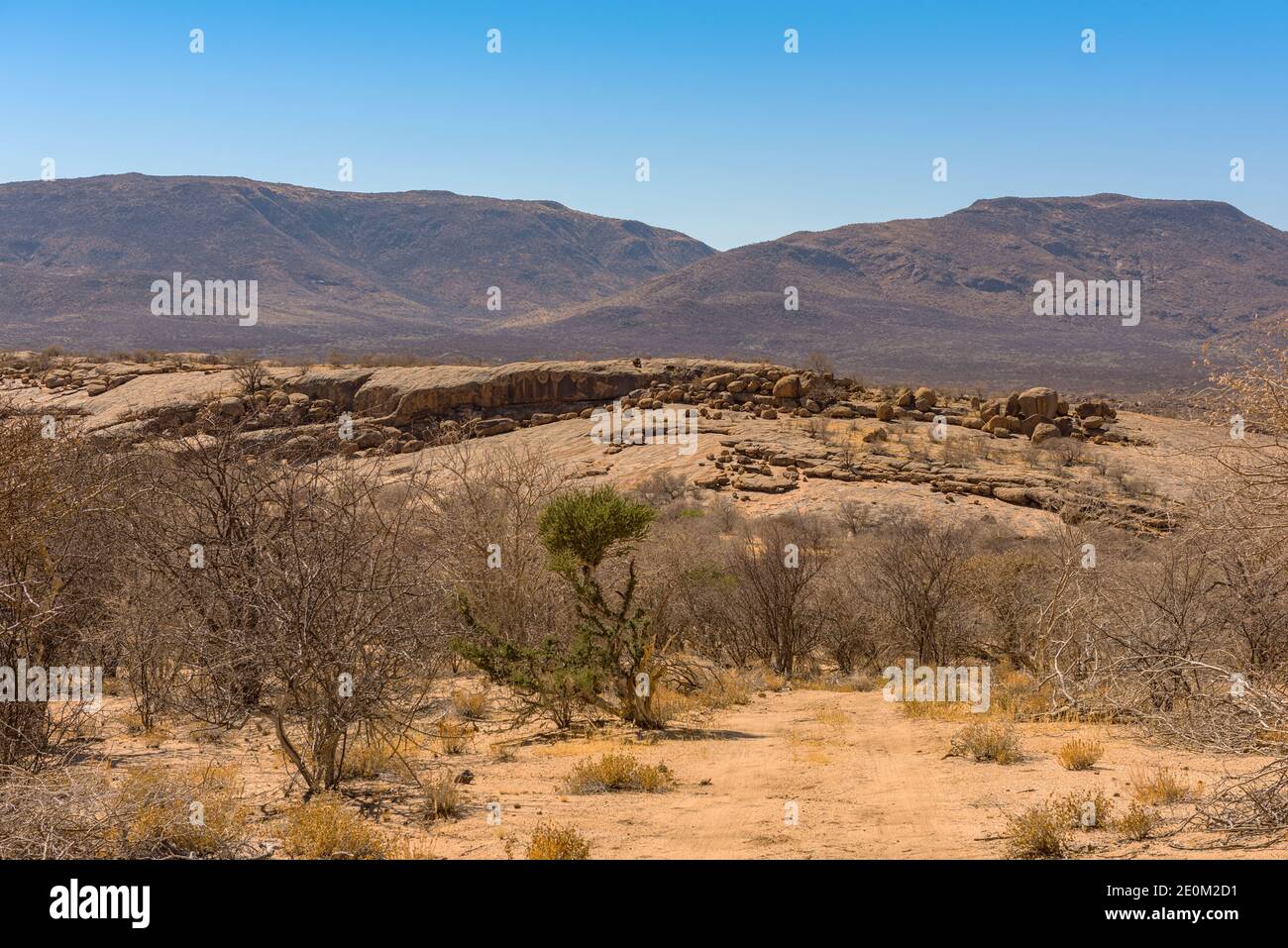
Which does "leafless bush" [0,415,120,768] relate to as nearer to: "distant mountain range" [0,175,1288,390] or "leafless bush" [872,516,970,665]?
"leafless bush" [872,516,970,665]

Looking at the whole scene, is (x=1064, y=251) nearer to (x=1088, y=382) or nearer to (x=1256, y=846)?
(x=1088, y=382)

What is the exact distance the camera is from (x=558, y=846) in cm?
732

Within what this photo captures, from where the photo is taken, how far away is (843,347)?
110 m

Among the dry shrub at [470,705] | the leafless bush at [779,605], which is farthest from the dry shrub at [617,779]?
the leafless bush at [779,605]

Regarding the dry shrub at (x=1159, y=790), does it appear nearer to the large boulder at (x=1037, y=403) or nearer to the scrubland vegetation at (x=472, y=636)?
the scrubland vegetation at (x=472, y=636)

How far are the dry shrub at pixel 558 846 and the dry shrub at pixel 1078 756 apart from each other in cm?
475

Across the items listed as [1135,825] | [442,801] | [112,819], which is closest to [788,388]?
[442,801]

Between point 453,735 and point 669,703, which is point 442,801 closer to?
point 453,735

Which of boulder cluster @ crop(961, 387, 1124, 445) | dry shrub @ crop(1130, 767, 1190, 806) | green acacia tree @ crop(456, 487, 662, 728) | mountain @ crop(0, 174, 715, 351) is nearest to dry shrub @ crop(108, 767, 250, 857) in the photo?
green acacia tree @ crop(456, 487, 662, 728)

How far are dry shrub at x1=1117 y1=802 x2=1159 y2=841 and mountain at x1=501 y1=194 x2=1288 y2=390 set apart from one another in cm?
7889

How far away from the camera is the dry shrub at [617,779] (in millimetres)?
9695

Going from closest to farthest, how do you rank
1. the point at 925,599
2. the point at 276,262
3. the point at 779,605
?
the point at 925,599
the point at 779,605
the point at 276,262

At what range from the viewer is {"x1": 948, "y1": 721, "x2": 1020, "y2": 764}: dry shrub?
10566mm

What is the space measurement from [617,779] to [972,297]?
137818 mm
